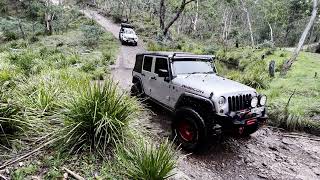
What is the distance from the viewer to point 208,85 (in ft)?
21.5

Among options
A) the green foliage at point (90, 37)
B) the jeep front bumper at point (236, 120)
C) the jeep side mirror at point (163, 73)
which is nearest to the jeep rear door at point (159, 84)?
the jeep side mirror at point (163, 73)

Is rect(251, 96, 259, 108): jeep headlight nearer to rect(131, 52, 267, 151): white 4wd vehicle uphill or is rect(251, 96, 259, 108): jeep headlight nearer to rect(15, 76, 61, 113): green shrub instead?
rect(131, 52, 267, 151): white 4wd vehicle uphill

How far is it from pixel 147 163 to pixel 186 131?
2.70 meters

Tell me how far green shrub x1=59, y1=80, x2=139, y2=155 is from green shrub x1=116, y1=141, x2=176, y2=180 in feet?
1.57

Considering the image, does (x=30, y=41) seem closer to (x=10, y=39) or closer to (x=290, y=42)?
(x=10, y=39)

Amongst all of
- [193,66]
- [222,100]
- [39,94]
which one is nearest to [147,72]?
[193,66]

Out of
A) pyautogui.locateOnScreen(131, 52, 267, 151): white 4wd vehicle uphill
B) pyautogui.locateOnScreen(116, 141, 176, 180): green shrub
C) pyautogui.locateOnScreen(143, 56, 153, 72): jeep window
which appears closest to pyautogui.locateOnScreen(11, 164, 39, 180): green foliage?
pyautogui.locateOnScreen(116, 141, 176, 180): green shrub

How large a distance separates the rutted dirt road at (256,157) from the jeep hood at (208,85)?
1.35m

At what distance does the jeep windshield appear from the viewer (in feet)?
24.6

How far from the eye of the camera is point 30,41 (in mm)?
27312

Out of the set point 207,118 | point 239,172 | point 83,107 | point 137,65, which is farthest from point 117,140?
point 137,65

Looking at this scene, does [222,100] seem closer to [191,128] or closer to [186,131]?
[191,128]

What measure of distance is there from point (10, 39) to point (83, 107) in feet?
91.3

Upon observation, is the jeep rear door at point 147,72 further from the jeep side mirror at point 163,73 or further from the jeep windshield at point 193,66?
the jeep windshield at point 193,66
